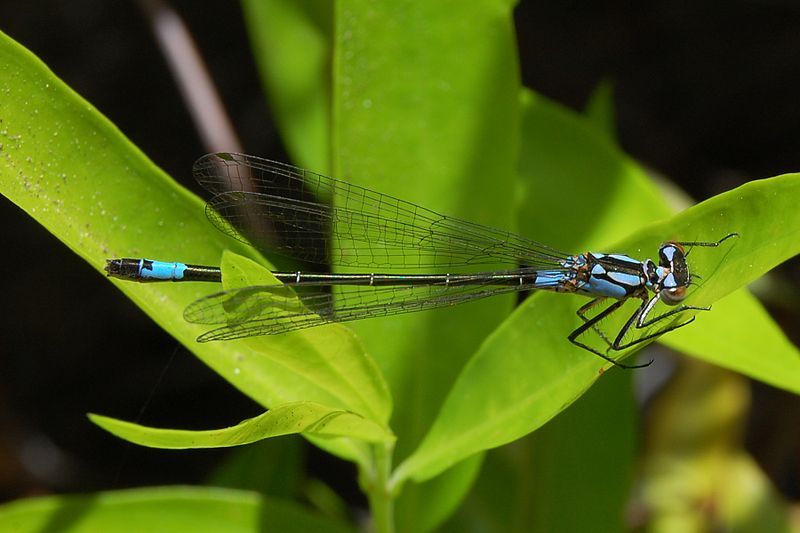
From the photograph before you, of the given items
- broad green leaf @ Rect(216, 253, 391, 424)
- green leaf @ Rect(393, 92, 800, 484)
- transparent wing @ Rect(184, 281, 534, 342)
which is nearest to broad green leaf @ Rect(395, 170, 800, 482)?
green leaf @ Rect(393, 92, 800, 484)

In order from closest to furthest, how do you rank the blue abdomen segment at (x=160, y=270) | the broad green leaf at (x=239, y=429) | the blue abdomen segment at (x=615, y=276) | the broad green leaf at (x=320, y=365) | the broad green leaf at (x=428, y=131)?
1. the broad green leaf at (x=239, y=429)
2. the broad green leaf at (x=320, y=365)
3. the blue abdomen segment at (x=160, y=270)
4. the broad green leaf at (x=428, y=131)
5. the blue abdomen segment at (x=615, y=276)

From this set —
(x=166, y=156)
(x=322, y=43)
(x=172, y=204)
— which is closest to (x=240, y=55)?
(x=166, y=156)

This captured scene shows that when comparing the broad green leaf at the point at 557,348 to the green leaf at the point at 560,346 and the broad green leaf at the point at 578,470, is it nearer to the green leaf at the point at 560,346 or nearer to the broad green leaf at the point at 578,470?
the green leaf at the point at 560,346

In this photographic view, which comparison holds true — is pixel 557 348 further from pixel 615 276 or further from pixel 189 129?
pixel 189 129

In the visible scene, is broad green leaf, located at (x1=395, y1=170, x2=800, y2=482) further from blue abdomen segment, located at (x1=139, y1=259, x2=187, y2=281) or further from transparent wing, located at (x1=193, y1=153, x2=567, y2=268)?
blue abdomen segment, located at (x1=139, y1=259, x2=187, y2=281)

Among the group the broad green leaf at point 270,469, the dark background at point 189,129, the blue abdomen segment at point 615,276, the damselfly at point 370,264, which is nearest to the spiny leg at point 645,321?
the damselfly at point 370,264

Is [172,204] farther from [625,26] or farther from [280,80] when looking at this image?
[625,26]
